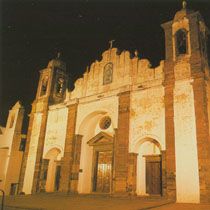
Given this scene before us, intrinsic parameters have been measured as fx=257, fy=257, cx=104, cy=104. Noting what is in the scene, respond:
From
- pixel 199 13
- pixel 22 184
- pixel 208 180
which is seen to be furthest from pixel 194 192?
pixel 22 184

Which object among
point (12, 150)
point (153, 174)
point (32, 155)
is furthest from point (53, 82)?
point (153, 174)

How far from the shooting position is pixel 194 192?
13.1 m

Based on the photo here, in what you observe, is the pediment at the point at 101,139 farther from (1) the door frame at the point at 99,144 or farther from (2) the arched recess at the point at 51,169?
(2) the arched recess at the point at 51,169

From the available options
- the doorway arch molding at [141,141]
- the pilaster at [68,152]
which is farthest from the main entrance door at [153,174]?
the pilaster at [68,152]

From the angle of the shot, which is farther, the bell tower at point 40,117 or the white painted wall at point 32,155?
the bell tower at point 40,117

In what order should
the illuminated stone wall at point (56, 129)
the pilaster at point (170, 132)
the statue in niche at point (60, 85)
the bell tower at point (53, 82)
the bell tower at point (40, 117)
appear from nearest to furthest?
the pilaster at point (170, 132) < the illuminated stone wall at point (56, 129) < the bell tower at point (40, 117) < the bell tower at point (53, 82) < the statue in niche at point (60, 85)

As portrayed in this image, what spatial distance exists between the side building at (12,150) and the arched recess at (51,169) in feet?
19.0

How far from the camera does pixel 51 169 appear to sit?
21.2 metres

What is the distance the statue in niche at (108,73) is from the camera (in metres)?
19.6

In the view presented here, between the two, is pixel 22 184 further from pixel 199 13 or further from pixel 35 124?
pixel 199 13

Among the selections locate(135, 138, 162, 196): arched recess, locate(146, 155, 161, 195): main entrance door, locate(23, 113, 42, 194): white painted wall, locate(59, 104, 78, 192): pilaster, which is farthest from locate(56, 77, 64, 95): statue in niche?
locate(146, 155, 161, 195): main entrance door

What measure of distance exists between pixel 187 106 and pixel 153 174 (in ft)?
15.4

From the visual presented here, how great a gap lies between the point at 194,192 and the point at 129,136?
5.21 metres

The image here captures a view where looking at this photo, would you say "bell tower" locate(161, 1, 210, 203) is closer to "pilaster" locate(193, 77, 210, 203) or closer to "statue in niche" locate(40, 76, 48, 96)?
"pilaster" locate(193, 77, 210, 203)
